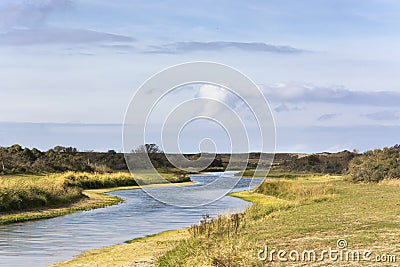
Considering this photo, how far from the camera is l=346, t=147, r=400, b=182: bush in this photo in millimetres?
63763

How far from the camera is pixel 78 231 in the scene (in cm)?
2820

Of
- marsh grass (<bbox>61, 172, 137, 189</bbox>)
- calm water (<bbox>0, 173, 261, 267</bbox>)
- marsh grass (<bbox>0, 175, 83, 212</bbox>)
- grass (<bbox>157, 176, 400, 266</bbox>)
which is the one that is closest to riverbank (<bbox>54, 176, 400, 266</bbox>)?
grass (<bbox>157, 176, 400, 266</bbox>)

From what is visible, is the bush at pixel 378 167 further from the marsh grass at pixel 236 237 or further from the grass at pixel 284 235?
the grass at pixel 284 235

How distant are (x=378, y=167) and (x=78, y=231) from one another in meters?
45.7

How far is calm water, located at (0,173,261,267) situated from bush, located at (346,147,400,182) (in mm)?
28784

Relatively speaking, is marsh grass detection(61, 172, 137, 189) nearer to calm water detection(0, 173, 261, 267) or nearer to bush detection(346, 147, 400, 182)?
calm water detection(0, 173, 261, 267)

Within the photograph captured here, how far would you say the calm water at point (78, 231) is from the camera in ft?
69.1

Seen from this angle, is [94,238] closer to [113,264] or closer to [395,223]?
[113,264]

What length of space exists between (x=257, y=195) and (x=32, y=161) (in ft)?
128

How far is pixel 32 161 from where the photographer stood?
8194 centimetres

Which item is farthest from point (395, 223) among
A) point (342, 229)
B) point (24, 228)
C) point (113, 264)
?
point (24, 228)

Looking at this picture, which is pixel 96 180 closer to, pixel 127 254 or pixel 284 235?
pixel 127 254

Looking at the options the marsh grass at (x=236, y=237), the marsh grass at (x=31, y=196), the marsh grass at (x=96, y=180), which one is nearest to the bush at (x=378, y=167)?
the marsh grass at (x=96, y=180)

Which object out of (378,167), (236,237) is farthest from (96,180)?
(236,237)
